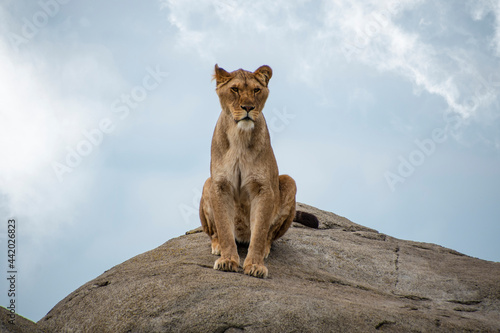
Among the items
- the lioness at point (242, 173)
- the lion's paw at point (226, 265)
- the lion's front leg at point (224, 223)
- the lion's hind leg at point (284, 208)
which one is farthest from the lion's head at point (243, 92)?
the lion's paw at point (226, 265)

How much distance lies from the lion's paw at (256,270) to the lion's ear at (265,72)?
294 cm

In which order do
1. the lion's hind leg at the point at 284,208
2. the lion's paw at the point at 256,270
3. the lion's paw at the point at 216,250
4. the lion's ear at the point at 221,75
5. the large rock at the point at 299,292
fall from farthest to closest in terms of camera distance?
the lion's hind leg at the point at 284,208
the lion's paw at the point at 216,250
the lion's ear at the point at 221,75
the lion's paw at the point at 256,270
the large rock at the point at 299,292

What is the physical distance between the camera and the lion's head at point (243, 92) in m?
7.19

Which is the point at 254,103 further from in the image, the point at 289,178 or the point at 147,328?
the point at 147,328

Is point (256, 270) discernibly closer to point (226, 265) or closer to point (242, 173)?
point (226, 265)

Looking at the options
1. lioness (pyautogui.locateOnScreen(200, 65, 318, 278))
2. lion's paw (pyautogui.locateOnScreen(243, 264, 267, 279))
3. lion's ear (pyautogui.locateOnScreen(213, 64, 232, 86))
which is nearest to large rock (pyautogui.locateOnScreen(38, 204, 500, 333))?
lion's paw (pyautogui.locateOnScreen(243, 264, 267, 279))

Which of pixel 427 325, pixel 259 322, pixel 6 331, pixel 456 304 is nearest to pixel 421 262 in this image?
pixel 456 304

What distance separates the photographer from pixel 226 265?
6.99 metres

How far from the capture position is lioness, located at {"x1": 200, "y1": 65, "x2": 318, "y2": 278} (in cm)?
720

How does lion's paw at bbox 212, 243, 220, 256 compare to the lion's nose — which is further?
lion's paw at bbox 212, 243, 220, 256

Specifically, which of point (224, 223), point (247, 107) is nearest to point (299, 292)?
point (224, 223)

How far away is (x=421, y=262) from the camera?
9.51m

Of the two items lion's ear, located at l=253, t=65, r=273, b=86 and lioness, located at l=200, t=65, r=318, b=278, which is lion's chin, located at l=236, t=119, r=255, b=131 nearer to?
lioness, located at l=200, t=65, r=318, b=278

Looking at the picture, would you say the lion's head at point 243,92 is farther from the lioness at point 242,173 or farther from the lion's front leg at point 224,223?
the lion's front leg at point 224,223
